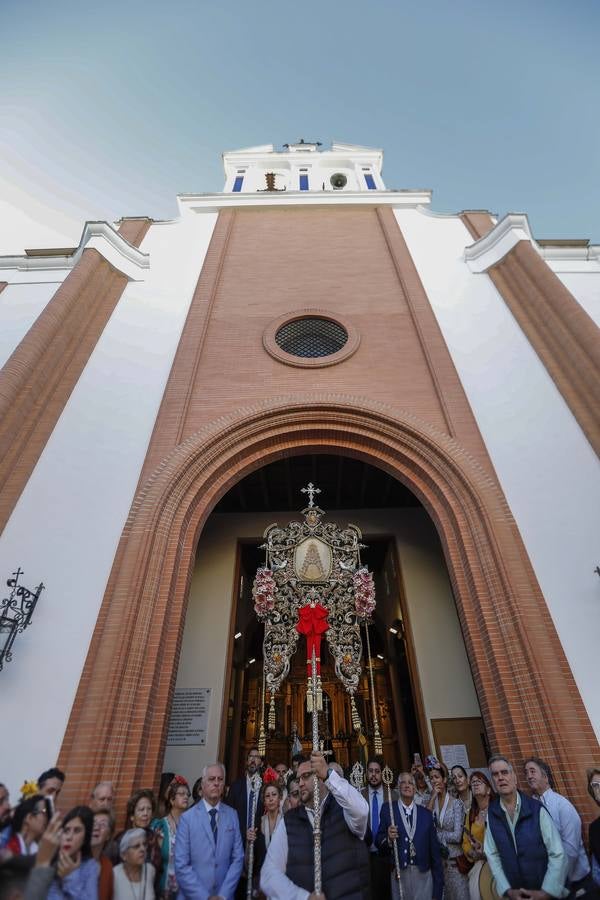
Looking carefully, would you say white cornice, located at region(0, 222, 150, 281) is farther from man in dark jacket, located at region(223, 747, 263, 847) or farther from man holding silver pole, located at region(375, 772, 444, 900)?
man holding silver pole, located at region(375, 772, 444, 900)

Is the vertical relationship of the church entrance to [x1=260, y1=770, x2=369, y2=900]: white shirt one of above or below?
above

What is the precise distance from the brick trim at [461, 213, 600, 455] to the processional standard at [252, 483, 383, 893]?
3.65m

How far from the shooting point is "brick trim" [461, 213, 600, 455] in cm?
650

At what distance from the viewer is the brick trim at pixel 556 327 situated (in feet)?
21.3

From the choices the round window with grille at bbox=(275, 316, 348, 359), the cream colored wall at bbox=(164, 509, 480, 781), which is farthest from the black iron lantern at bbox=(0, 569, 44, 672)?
the round window with grille at bbox=(275, 316, 348, 359)

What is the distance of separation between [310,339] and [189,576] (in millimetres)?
4872

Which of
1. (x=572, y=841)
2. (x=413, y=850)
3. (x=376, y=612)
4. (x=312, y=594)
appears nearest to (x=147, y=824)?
(x=413, y=850)

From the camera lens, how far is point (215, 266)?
386 inches

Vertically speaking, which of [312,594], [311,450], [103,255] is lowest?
[312,594]

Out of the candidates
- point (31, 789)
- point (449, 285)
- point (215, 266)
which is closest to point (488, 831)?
point (31, 789)

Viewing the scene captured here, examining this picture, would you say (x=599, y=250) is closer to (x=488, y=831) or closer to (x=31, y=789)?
(x=488, y=831)

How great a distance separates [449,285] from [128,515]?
292 inches

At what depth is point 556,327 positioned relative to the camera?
7.28 m

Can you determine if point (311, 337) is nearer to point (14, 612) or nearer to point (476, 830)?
point (14, 612)
